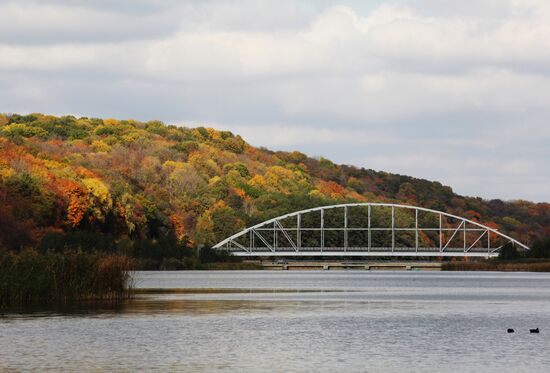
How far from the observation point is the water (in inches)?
1361

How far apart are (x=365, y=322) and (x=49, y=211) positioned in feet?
305

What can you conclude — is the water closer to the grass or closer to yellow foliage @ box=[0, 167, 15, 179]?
the grass

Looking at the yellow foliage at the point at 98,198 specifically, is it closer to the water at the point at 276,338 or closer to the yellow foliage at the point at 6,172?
the yellow foliage at the point at 6,172

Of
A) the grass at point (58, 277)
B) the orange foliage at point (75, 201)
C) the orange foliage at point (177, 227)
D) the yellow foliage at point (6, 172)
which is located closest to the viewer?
the grass at point (58, 277)

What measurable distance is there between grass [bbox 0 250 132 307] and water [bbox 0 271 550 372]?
1.84 m

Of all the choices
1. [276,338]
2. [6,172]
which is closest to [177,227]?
[6,172]

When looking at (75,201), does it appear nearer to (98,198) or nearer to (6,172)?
(98,198)

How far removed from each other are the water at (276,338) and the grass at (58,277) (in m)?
1.84

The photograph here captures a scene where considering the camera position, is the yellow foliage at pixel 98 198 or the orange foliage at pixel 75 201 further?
the yellow foliage at pixel 98 198

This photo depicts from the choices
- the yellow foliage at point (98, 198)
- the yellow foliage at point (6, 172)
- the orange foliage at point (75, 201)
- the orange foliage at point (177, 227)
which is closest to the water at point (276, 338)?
the yellow foliage at point (6, 172)

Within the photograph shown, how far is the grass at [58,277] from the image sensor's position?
5372cm

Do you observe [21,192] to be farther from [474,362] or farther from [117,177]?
[474,362]

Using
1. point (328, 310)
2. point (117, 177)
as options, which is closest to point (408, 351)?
point (328, 310)

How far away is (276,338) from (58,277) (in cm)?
1683
